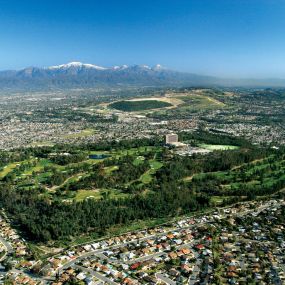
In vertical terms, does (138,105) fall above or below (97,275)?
above

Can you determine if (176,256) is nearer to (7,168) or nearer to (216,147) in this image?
(7,168)

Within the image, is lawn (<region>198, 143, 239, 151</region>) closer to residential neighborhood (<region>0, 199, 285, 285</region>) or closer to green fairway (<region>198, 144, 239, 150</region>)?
green fairway (<region>198, 144, 239, 150</region>)

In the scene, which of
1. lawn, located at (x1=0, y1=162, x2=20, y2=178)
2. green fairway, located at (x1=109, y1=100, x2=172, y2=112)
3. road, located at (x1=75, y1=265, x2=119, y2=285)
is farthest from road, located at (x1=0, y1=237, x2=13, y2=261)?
green fairway, located at (x1=109, y1=100, x2=172, y2=112)

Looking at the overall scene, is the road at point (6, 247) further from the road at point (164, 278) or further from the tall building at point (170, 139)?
the tall building at point (170, 139)

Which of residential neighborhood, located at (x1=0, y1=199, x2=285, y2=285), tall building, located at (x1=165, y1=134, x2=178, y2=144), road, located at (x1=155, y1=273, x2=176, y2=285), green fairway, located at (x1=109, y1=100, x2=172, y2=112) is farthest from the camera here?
green fairway, located at (x1=109, y1=100, x2=172, y2=112)

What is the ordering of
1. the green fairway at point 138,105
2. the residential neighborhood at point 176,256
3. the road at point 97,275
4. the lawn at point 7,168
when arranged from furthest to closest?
the green fairway at point 138,105
the lawn at point 7,168
the residential neighborhood at point 176,256
the road at point 97,275

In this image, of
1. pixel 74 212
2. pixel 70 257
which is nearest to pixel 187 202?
pixel 74 212

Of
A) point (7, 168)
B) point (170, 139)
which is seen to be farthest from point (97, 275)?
point (170, 139)

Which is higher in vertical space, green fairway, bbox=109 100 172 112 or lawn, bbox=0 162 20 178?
green fairway, bbox=109 100 172 112

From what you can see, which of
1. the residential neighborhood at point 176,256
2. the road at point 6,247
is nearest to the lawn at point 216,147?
the residential neighborhood at point 176,256

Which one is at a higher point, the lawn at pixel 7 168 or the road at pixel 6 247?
the lawn at pixel 7 168

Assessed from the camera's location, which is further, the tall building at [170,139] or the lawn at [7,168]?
the tall building at [170,139]
